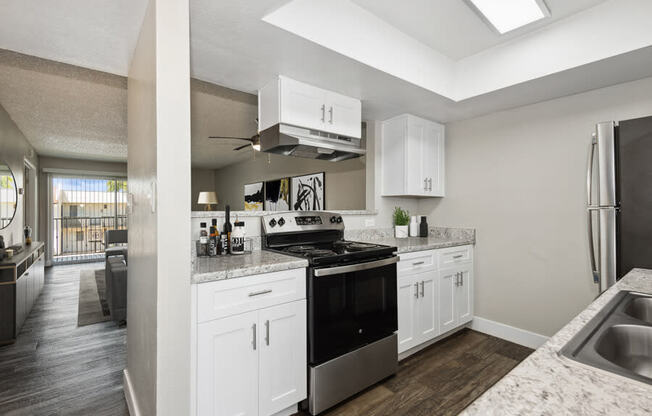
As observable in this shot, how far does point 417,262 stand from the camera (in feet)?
8.56

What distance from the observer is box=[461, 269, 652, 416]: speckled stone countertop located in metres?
0.52

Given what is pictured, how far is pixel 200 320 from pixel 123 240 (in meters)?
6.49

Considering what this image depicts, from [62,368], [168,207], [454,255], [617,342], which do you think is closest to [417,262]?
[454,255]

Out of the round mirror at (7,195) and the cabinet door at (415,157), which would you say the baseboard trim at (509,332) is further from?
the round mirror at (7,195)

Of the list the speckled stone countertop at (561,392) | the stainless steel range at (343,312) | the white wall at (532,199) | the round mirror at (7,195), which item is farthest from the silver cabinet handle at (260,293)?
A: the round mirror at (7,195)

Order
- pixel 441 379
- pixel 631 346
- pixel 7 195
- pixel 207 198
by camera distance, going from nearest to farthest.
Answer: pixel 631 346
pixel 441 379
pixel 7 195
pixel 207 198

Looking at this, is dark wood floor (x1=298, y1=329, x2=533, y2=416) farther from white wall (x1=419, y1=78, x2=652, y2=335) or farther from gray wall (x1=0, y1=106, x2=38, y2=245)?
gray wall (x1=0, y1=106, x2=38, y2=245)

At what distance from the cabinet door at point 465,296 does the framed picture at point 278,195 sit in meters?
2.79

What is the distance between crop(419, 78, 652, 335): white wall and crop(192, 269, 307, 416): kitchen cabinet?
2151mm

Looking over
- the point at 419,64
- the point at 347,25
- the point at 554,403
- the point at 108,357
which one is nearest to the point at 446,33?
the point at 419,64

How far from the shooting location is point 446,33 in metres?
2.33

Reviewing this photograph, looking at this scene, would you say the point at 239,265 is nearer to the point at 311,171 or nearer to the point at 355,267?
the point at 355,267

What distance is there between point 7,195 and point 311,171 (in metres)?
3.71

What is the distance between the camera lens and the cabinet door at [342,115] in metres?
2.55
